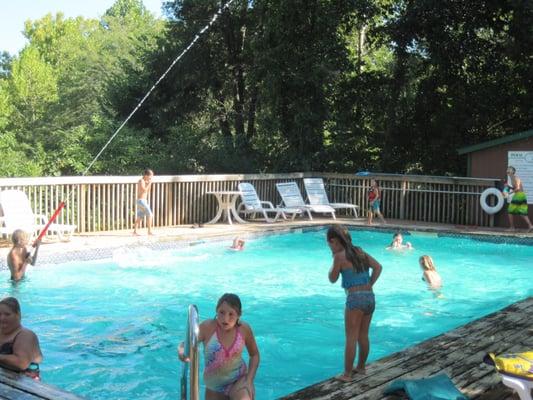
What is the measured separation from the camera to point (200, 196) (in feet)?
49.1

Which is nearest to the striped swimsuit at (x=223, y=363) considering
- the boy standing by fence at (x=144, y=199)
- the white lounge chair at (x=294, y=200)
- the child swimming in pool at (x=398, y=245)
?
the boy standing by fence at (x=144, y=199)

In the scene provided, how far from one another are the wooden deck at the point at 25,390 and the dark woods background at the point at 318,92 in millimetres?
15478

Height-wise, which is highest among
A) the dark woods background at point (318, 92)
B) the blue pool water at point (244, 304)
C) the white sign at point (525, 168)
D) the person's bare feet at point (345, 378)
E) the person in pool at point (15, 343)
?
the dark woods background at point (318, 92)

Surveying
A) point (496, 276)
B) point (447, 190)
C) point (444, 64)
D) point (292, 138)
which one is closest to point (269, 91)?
point (292, 138)

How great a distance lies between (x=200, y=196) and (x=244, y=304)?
6.20 m

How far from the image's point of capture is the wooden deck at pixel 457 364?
174 inches

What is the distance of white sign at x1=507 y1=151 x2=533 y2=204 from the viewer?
14.7 meters

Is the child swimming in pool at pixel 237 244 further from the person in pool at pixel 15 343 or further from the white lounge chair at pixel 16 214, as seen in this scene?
the person in pool at pixel 15 343

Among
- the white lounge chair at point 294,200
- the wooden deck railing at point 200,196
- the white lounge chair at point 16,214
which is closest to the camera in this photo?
the white lounge chair at point 16,214

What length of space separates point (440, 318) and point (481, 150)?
793 cm

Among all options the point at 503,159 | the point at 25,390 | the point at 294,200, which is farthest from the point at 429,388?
the point at 294,200

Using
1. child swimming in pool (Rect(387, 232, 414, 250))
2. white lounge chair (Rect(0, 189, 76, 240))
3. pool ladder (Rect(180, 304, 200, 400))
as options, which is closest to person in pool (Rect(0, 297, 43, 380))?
pool ladder (Rect(180, 304, 200, 400))

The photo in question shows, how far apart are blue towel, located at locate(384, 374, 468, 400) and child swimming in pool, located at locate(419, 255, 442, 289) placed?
4.78 meters

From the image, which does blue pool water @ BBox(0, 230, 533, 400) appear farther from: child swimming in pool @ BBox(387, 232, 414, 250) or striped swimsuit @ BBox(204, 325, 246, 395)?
striped swimsuit @ BBox(204, 325, 246, 395)
